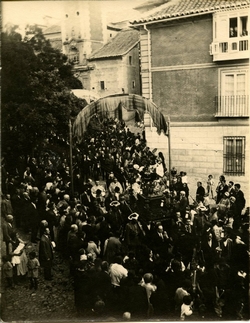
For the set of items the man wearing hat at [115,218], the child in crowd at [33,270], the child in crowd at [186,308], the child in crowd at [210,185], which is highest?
the child in crowd at [210,185]

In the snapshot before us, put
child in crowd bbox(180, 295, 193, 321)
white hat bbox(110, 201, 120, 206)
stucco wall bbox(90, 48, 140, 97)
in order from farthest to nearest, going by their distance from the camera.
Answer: white hat bbox(110, 201, 120, 206), stucco wall bbox(90, 48, 140, 97), child in crowd bbox(180, 295, 193, 321)

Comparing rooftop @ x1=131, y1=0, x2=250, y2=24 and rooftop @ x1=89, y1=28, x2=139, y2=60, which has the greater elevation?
rooftop @ x1=131, y1=0, x2=250, y2=24

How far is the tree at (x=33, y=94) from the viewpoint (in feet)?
24.7

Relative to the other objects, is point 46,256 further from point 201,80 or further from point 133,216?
point 201,80

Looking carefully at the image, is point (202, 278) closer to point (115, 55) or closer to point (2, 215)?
point (2, 215)

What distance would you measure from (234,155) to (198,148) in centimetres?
64

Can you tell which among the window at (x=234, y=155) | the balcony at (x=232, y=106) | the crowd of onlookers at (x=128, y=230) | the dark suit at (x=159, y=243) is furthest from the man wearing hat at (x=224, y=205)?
the balcony at (x=232, y=106)

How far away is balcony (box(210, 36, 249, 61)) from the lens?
7.20m

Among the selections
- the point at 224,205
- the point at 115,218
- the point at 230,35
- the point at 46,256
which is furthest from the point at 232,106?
the point at 46,256

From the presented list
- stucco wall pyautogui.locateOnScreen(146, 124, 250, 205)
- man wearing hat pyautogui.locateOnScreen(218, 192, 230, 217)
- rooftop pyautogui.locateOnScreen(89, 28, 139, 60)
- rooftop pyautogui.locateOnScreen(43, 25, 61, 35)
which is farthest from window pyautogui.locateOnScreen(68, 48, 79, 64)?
man wearing hat pyautogui.locateOnScreen(218, 192, 230, 217)

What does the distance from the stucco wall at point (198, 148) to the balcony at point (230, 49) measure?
1.22 m

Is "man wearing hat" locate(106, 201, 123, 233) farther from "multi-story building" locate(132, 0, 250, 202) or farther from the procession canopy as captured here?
the procession canopy

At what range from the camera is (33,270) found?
7297 millimetres

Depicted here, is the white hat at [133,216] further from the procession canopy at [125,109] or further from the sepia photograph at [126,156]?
the procession canopy at [125,109]
